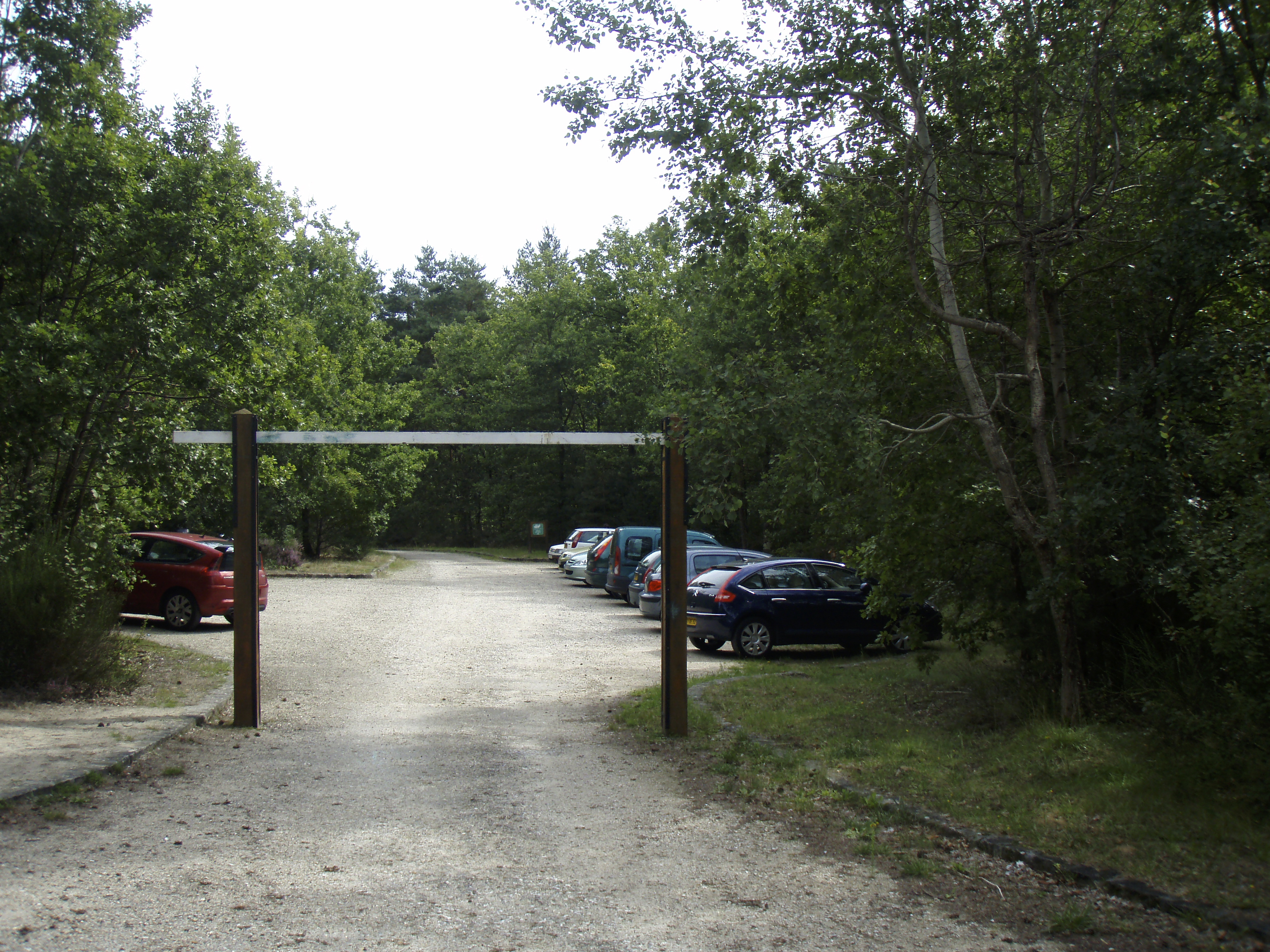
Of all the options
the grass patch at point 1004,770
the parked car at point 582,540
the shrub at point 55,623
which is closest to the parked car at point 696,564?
the grass patch at point 1004,770

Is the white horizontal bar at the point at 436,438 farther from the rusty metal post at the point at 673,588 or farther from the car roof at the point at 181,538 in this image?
the car roof at the point at 181,538

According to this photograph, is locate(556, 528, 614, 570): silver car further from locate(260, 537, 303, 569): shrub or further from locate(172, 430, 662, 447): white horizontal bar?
locate(172, 430, 662, 447): white horizontal bar

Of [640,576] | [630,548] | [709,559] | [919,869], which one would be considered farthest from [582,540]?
[919,869]

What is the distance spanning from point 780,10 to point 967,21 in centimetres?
164

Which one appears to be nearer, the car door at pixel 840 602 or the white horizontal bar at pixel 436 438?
the white horizontal bar at pixel 436 438

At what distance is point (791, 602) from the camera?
15.4 metres

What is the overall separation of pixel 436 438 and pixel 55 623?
14.4ft

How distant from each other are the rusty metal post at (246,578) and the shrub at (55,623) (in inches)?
92.7

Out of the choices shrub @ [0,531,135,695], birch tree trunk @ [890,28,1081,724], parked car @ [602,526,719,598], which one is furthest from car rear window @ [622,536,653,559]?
birch tree trunk @ [890,28,1081,724]

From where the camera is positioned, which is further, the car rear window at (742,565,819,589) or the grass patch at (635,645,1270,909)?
the car rear window at (742,565,819,589)

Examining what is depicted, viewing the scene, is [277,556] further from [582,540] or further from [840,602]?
[840,602]

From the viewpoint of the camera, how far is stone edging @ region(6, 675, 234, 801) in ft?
23.2

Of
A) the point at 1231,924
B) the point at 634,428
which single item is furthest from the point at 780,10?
the point at 634,428

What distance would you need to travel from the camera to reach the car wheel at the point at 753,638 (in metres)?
15.3
